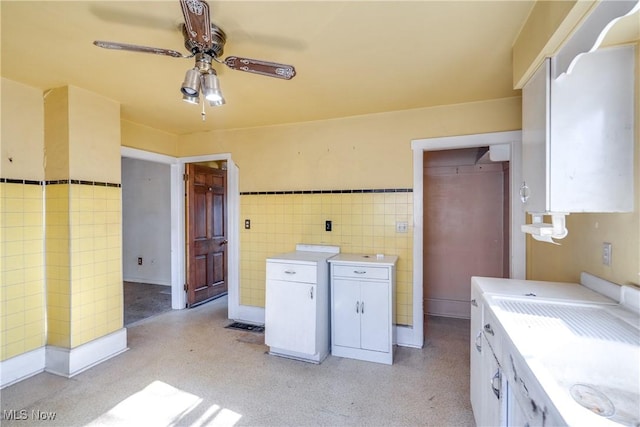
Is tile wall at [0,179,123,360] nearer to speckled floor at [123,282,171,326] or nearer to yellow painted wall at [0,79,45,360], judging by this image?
yellow painted wall at [0,79,45,360]

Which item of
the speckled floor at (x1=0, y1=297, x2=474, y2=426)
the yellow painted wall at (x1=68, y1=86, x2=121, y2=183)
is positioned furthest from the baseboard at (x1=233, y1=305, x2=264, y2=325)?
the yellow painted wall at (x1=68, y1=86, x2=121, y2=183)

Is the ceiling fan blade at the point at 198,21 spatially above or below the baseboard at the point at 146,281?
above

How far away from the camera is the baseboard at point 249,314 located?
3.53m

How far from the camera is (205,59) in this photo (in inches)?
64.9

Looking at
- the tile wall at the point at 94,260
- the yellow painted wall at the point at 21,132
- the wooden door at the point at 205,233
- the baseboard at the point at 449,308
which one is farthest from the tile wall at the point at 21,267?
the baseboard at the point at 449,308

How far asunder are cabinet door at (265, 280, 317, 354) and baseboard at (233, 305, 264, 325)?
0.83m

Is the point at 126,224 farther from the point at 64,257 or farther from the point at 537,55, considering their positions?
the point at 537,55

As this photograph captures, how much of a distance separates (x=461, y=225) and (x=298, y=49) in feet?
9.56

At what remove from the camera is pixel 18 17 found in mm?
1575

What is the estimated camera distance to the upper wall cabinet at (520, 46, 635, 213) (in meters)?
1.29

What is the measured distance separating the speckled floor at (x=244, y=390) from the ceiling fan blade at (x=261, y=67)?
2.07m

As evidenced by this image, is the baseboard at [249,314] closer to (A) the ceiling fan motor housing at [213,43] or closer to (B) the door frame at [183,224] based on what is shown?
(B) the door frame at [183,224]

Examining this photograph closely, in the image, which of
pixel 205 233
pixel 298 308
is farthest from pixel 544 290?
pixel 205 233

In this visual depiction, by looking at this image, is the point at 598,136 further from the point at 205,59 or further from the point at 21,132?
the point at 21,132
